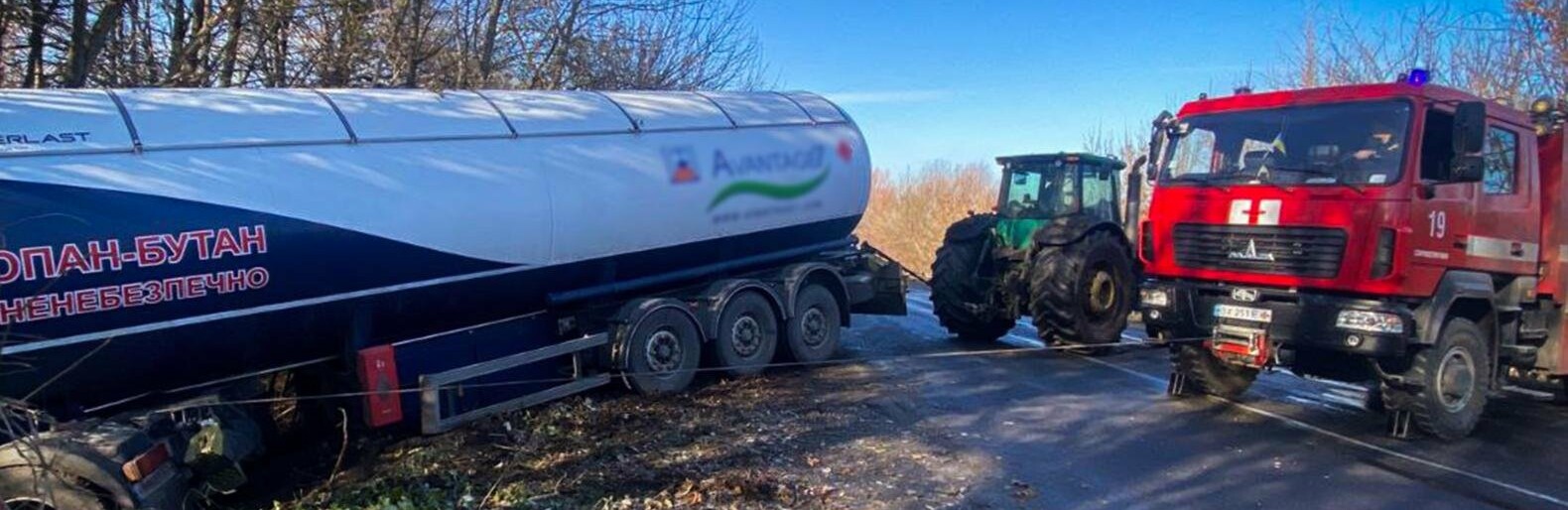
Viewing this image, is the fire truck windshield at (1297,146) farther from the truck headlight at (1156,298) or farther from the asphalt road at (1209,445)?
the asphalt road at (1209,445)

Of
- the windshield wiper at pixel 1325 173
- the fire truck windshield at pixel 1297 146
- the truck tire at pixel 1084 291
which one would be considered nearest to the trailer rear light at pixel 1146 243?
the fire truck windshield at pixel 1297 146

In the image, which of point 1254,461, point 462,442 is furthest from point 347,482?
point 1254,461

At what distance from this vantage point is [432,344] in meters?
7.29

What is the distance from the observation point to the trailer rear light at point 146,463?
4.96 meters

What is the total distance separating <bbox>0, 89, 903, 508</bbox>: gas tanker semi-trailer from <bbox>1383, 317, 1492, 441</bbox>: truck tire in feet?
16.6

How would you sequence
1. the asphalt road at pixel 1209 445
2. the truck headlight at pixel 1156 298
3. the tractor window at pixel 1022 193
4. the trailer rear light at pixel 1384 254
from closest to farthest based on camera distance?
the asphalt road at pixel 1209 445 → the trailer rear light at pixel 1384 254 → the truck headlight at pixel 1156 298 → the tractor window at pixel 1022 193

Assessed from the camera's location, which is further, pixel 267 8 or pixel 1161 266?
pixel 267 8

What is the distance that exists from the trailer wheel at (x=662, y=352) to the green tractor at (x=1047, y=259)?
353 cm

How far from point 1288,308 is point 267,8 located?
901cm

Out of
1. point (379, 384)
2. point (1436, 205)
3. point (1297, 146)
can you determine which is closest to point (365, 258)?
point (379, 384)

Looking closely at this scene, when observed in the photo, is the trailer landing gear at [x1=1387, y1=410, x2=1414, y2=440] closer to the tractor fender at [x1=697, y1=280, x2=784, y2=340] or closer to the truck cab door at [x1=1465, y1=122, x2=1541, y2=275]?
the truck cab door at [x1=1465, y1=122, x2=1541, y2=275]

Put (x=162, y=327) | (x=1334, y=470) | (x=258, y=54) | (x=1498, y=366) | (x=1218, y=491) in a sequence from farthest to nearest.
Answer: (x=258, y=54) → (x=1498, y=366) → (x=1334, y=470) → (x=1218, y=491) → (x=162, y=327)

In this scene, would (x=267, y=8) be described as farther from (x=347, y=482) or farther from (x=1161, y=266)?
(x=1161, y=266)

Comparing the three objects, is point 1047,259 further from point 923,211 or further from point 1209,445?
point 923,211
